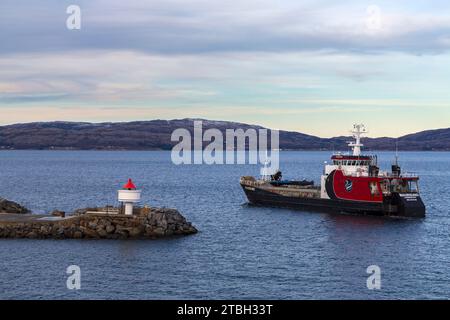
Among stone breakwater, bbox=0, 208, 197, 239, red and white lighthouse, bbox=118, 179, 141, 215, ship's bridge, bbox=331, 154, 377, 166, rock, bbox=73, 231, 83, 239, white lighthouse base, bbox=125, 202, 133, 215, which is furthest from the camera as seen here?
ship's bridge, bbox=331, 154, 377, 166

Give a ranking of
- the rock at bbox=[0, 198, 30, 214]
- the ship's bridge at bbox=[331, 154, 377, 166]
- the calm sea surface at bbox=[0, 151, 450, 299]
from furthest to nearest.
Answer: the ship's bridge at bbox=[331, 154, 377, 166] → the rock at bbox=[0, 198, 30, 214] → the calm sea surface at bbox=[0, 151, 450, 299]

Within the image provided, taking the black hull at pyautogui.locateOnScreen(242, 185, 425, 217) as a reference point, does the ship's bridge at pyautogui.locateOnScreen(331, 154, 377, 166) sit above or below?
above

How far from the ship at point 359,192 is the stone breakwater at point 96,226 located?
22.9m

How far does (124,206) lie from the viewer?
57.1 meters

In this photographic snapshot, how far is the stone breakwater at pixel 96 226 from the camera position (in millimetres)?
53625

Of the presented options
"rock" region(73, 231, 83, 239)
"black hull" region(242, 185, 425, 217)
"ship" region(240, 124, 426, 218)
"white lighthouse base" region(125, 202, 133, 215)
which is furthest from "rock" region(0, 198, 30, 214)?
"ship" region(240, 124, 426, 218)

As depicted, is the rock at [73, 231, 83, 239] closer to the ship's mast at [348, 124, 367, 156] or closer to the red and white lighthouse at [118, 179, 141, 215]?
the red and white lighthouse at [118, 179, 141, 215]

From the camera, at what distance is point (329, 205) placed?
75062 mm

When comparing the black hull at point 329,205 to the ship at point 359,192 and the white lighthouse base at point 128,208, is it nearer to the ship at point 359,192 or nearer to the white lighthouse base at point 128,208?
the ship at point 359,192

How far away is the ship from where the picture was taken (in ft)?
229

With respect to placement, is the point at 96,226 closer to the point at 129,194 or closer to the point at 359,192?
the point at 129,194

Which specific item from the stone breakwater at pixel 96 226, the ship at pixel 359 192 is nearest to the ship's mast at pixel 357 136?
the ship at pixel 359 192
